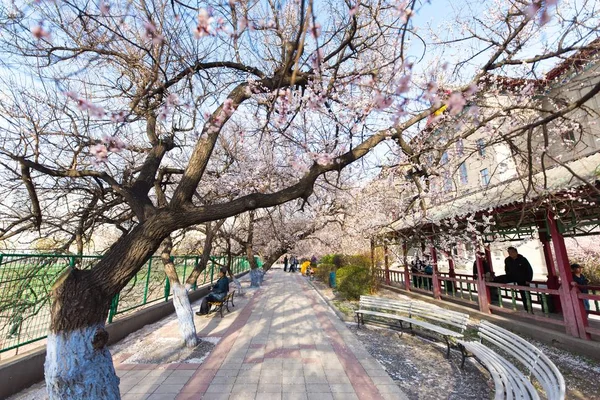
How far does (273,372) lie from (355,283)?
626 cm

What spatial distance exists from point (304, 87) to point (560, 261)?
21.0 feet

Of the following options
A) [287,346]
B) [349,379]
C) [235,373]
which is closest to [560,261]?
[349,379]

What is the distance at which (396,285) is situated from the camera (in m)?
14.0

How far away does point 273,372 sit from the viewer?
Answer: 4.57 metres

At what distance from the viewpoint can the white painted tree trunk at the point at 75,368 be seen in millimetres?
2529

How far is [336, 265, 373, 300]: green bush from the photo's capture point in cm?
1032

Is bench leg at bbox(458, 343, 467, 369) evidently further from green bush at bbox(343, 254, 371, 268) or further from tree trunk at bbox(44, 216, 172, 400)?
green bush at bbox(343, 254, 371, 268)

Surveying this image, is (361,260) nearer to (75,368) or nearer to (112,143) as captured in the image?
(112,143)

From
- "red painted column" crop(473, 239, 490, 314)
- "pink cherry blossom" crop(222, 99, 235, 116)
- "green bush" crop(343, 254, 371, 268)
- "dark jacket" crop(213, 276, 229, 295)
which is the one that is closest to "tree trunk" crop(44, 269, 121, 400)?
"pink cherry blossom" crop(222, 99, 235, 116)

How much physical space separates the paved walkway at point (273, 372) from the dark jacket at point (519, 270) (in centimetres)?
480

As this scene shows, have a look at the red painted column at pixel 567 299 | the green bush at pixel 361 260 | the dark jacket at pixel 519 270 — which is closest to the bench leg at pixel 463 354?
the red painted column at pixel 567 299

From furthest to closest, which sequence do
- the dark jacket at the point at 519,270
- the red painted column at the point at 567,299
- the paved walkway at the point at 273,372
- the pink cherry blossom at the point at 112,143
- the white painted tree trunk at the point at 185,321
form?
1. the dark jacket at the point at 519,270
2. the white painted tree trunk at the point at 185,321
3. the red painted column at the point at 567,299
4. the pink cherry blossom at the point at 112,143
5. the paved walkway at the point at 273,372

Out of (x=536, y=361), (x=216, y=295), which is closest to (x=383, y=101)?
(x=536, y=361)

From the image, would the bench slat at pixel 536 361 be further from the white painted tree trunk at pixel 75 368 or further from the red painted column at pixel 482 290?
the white painted tree trunk at pixel 75 368
